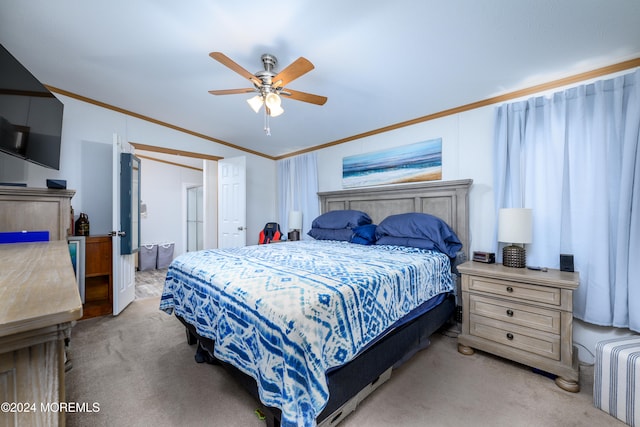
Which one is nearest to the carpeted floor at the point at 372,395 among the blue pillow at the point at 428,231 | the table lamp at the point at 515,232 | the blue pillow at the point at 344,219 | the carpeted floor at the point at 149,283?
the table lamp at the point at 515,232

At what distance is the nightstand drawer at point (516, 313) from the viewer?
6.01 feet

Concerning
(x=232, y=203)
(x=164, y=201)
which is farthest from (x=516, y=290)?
(x=164, y=201)

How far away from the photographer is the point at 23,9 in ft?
5.90

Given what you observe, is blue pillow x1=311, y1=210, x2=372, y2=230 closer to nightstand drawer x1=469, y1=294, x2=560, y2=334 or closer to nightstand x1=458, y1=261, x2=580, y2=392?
nightstand x1=458, y1=261, x2=580, y2=392

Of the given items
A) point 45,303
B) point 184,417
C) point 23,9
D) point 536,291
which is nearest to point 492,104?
point 536,291

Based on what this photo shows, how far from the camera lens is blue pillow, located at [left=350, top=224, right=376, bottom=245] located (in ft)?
→ 10.1

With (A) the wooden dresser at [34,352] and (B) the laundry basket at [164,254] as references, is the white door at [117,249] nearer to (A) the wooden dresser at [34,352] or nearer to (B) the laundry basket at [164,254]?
(B) the laundry basket at [164,254]

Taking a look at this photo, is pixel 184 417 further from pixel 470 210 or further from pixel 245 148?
pixel 245 148

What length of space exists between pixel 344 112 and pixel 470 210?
6.14 ft

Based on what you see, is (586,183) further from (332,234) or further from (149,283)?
(149,283)

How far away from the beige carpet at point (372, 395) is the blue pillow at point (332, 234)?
1552 mm

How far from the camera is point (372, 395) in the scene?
1.69m

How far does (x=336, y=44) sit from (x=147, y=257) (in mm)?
5518

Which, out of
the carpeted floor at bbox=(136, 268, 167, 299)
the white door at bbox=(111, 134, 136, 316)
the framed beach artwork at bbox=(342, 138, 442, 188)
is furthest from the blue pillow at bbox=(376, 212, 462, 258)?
the carpeted floor at bbox=(136, 268, 167, 299)
